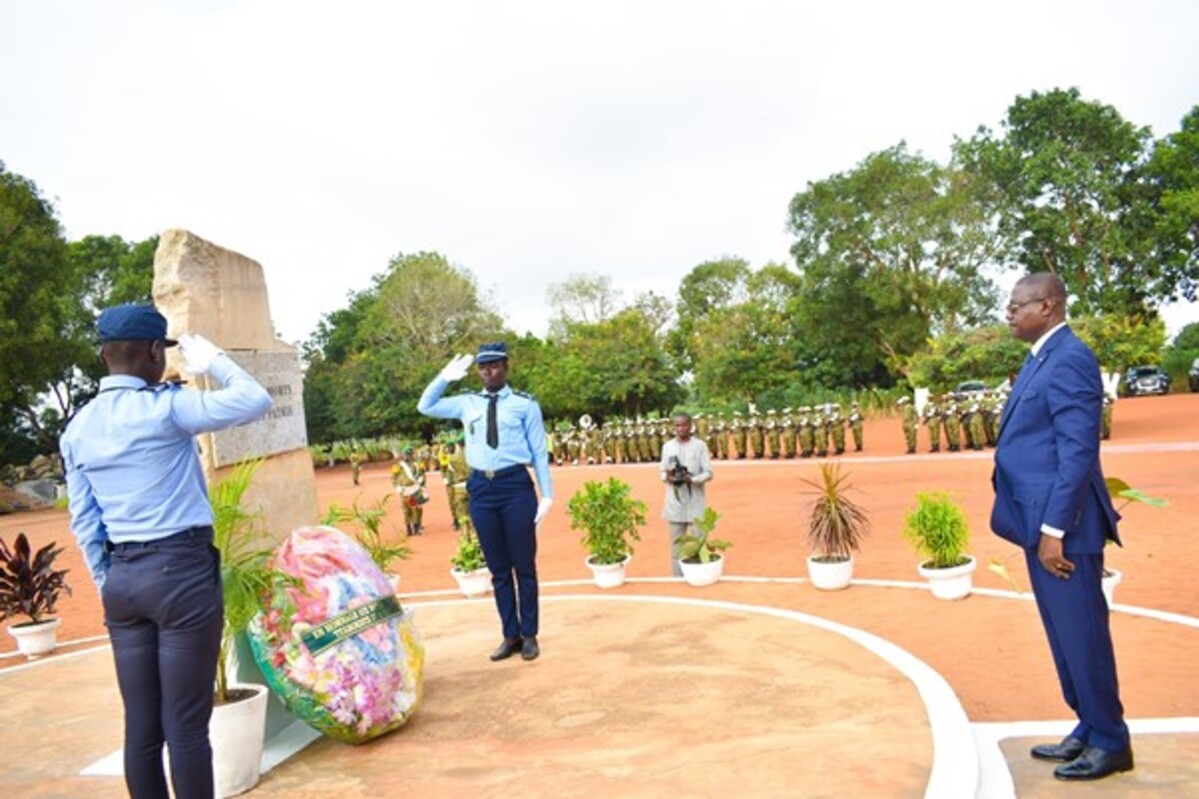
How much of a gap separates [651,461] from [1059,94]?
21.9 meters

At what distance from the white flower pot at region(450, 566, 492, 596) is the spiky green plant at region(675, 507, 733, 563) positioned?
1800 millimetres

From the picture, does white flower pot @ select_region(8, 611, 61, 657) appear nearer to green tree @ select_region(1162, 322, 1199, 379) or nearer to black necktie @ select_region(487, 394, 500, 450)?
black necktie @ select_region(487, 394, 500, 450)

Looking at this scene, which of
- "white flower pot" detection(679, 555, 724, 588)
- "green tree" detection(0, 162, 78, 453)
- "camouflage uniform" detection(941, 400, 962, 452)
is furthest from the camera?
"green tree" detection(0, 162, 78, 453)

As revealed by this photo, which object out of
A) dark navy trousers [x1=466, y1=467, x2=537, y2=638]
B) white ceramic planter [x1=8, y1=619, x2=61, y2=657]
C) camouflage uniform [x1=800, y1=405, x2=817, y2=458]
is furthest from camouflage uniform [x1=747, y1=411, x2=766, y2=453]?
dark navy trousers [x1=466, y1=467, x2=537, y2=638]

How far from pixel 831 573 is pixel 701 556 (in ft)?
3.80

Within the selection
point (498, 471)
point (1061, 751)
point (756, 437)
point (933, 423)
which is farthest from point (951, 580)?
point (756, 437)

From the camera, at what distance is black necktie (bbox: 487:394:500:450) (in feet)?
17.7

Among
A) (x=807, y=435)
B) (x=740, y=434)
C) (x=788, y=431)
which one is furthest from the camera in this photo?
(x=740, y=434)

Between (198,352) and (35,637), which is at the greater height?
(198,352)

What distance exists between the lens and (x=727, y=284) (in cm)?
5066

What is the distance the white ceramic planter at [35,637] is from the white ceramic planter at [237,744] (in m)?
5.30

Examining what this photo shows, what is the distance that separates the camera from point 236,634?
4020 mm

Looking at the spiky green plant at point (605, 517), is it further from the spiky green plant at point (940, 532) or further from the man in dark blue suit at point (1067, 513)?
the man in dark blue suit at point (1067, 513)

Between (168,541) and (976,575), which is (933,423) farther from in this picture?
(168,541)
